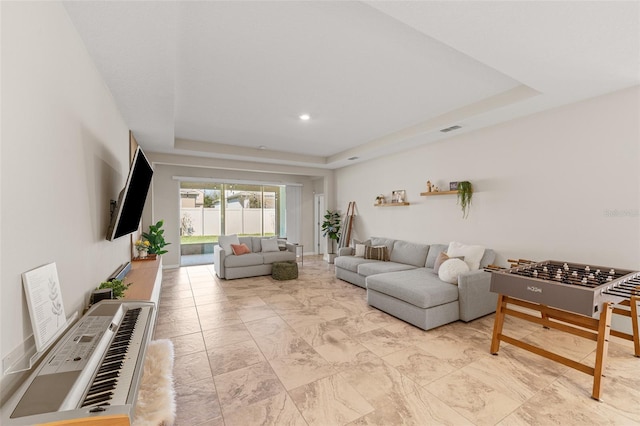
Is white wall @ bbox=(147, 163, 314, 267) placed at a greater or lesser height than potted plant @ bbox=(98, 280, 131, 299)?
greater

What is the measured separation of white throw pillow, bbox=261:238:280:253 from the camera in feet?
20.6

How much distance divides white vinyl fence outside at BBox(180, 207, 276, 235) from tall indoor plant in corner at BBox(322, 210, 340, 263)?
2259mm

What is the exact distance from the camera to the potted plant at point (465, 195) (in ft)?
13.7

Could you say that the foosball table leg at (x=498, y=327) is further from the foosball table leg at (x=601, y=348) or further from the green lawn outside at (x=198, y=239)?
the green lawn outside at (x=198, y=239)

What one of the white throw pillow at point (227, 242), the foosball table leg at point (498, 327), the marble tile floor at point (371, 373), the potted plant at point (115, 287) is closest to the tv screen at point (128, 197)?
the potted plant at point (115, 287)

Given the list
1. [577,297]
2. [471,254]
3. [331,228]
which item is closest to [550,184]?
[471,254]

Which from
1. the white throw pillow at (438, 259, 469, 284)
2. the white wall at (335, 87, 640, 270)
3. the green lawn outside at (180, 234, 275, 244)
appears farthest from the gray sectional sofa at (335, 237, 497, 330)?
the green lawn outside at (180, 234, 275, 244)

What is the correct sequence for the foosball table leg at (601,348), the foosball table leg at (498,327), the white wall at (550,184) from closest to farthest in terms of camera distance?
the foosball table leg at (601,348) < the foosball table leg at (498,327) < the white wall at (550,184)

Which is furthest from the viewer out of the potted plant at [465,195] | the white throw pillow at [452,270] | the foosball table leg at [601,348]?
the potted plant at [465,195]

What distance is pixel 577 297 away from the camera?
79.7 inches

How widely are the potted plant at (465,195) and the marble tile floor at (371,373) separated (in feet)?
5.41

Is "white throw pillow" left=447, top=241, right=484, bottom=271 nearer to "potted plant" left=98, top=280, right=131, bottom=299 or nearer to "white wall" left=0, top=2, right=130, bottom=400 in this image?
"potted plant" left=98, top=280, right=131, bottom=299

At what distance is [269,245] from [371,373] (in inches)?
172

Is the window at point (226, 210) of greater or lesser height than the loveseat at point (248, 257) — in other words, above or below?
above
